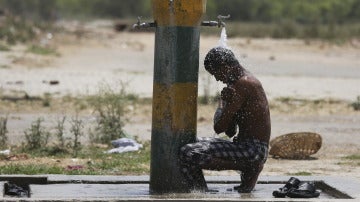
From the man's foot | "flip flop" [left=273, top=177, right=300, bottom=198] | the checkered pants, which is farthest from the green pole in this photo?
"flip flop" [left=273, top=177, right=300, bottom=198]

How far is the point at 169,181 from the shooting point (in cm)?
814

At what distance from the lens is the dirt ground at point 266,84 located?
47.1 feet

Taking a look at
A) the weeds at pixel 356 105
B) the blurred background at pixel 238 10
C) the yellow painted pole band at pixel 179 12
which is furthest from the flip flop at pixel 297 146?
the blurred background at pixel 238 10

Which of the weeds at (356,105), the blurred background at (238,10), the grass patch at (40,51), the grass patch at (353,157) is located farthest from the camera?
the blurred background at (238,10)

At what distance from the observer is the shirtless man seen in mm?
8031

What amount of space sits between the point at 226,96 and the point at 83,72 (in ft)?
56.9

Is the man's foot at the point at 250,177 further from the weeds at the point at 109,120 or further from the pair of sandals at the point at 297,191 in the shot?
the weeds at the point at 109,120

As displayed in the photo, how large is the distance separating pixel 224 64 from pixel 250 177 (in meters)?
0.92

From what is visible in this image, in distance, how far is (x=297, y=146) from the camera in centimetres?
1257

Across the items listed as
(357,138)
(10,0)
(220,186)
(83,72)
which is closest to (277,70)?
(83,72)

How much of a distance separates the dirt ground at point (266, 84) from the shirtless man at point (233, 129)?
2.73ft

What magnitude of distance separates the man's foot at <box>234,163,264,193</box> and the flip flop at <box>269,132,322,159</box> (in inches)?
165

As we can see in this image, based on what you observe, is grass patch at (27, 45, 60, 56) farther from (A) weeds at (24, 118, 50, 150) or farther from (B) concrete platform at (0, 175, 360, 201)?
(B) concrete platform at (0, 175, 360, 201)

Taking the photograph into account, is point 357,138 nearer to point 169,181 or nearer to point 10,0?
point 169,181
